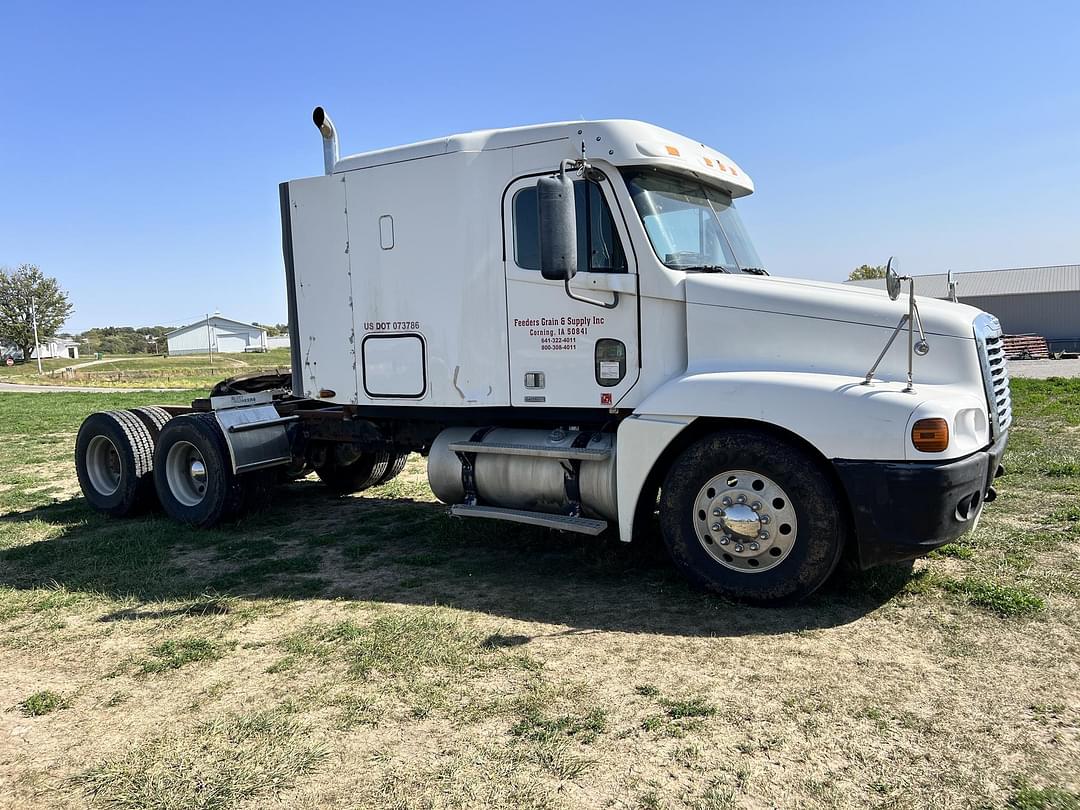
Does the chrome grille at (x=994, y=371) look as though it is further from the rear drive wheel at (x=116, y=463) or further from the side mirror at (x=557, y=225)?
the rear drive wheel at (x=116, y=463)

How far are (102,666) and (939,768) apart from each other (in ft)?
→ 13.8

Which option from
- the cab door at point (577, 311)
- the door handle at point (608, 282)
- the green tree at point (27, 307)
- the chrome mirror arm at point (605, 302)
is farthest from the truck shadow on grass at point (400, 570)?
the green tree at point (27, 307)

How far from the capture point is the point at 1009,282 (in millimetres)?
44656

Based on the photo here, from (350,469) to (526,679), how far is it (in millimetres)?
5575

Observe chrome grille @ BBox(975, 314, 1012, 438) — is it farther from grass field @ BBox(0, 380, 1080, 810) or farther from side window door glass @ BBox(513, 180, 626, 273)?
side window door glass @ BBox(513, 180, 626, 273)

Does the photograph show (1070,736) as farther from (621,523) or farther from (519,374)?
(519,374)

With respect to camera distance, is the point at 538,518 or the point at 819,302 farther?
the point at 538,518

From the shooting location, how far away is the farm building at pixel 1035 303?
135ft

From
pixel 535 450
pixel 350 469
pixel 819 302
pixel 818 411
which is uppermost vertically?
pixel 819 302

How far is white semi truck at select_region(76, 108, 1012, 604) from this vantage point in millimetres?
4676

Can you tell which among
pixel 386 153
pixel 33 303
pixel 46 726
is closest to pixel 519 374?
pixel 386 153

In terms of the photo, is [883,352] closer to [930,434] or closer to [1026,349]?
[930,434]

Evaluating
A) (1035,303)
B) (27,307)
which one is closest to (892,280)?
(1035,303)

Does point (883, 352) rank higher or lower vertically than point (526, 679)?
higher
